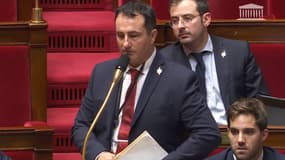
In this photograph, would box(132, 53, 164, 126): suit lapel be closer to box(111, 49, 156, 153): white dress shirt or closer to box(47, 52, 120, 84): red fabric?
box(111, 49, 156, 153): white dress shirt

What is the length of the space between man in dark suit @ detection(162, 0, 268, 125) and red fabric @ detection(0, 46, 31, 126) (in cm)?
19

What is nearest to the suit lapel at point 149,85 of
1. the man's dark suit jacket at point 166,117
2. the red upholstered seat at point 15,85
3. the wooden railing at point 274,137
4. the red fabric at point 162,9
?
the man's dark suit jacket at point 166,117

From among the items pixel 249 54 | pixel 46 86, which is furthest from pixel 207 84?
pixel 46 86

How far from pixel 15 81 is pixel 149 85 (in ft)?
1.10

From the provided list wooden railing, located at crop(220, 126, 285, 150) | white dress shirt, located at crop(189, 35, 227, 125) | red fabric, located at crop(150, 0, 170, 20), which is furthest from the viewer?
red fabric, located at crop(150, 0, 170, 20)

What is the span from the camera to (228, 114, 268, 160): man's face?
833mm

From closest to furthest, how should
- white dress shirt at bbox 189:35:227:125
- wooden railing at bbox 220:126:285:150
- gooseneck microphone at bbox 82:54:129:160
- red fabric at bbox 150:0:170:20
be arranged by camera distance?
gooseneck microphone at bbox 82:54:129:160 < wooden railing at bbox 220:126:285:150 < white dress shirt at bbox 189:35:227:125 < red fabric at bbox 150:0:170:20

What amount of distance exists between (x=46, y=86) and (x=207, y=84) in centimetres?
22

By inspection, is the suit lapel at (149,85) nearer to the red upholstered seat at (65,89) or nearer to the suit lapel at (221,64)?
the suit lapel at (221,64)

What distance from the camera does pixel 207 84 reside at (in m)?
1.11

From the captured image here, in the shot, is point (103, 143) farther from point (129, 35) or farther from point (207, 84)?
point (207, 84)

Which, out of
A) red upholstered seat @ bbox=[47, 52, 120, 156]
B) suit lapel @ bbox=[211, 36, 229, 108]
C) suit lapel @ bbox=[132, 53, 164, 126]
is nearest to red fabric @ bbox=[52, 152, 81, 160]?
red upholstered seat @ bbox=[47, 52, 120, 156]

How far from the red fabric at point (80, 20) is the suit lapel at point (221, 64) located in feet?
0.86

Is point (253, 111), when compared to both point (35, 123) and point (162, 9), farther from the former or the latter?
point (162, 9)
